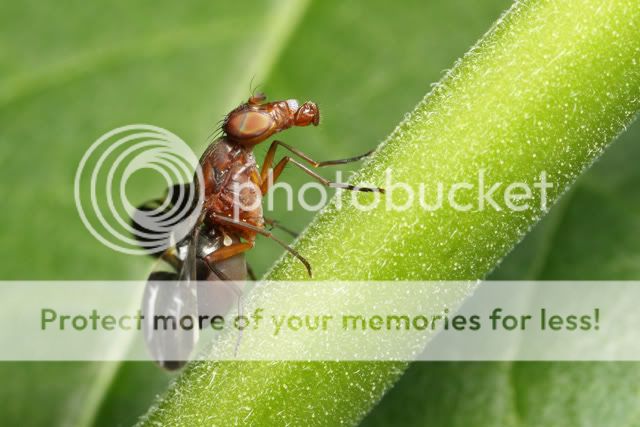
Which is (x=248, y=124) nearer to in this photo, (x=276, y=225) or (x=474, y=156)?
(x=276, y=225)

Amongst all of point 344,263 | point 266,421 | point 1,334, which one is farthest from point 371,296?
point 1,334

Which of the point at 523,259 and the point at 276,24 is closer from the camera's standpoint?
the point at 523,259

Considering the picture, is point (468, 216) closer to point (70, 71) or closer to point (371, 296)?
point (371, 296)

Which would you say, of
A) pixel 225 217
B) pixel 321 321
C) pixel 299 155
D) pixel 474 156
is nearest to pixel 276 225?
pixel 225 217

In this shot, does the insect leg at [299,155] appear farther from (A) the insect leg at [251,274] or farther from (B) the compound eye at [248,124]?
(A) the insect leg at [251,274]

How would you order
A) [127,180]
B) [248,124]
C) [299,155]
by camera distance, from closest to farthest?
[248,124], [299,155], [127,180]
